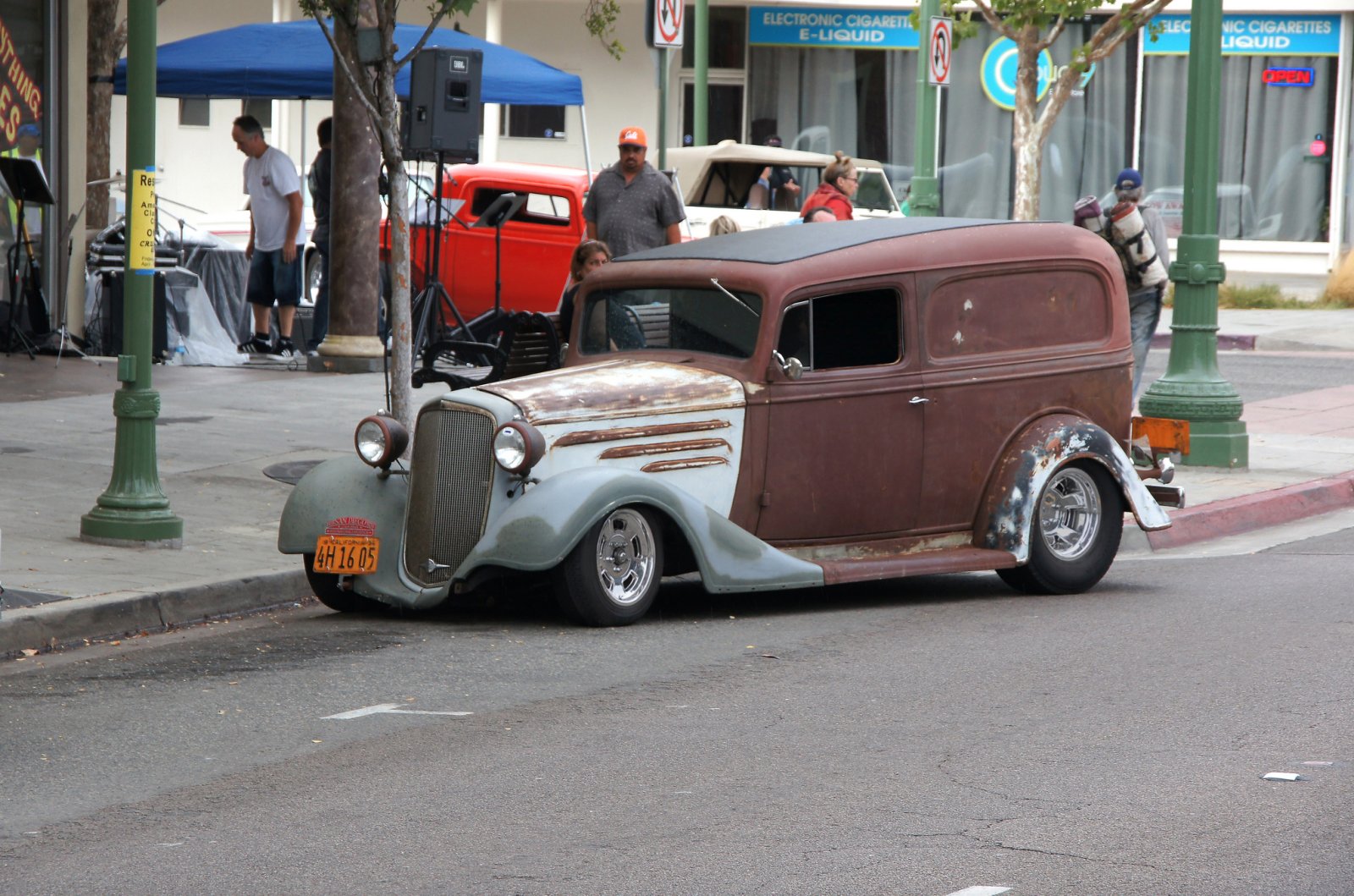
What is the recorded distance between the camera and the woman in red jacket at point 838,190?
1470 cm

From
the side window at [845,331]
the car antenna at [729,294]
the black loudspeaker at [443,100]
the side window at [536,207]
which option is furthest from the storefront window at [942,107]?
the car antenna at [729,294]

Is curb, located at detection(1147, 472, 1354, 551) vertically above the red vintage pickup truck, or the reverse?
the red vintage pickup truck

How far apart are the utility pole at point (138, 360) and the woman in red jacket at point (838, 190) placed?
609 cm

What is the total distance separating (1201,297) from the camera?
13.7 m

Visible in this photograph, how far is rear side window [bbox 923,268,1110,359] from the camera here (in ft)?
30.2

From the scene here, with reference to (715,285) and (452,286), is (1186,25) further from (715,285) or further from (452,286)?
(715,285)

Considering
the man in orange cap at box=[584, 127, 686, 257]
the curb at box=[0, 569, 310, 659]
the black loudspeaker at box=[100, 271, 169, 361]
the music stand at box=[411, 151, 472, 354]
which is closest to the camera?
the curb at box=[0, 569, 310, 659]

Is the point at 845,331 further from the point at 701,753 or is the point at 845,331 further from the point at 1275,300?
the point at 1275,300

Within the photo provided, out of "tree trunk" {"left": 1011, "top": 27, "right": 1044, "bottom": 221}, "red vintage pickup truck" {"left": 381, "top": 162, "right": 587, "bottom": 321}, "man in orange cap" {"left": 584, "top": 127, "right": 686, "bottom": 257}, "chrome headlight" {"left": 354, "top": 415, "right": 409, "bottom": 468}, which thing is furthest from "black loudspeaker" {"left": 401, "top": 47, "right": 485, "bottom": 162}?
"tree trunk" {"left": 1011, "top": 27, "right": 1044, "bottom": 221}

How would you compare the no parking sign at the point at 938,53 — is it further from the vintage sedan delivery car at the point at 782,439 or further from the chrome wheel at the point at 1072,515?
the chrome wheel at the point at 1072,515

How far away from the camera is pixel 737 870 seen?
5008 mm

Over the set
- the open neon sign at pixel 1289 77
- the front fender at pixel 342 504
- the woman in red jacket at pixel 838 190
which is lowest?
the front fender at pixel 342 504

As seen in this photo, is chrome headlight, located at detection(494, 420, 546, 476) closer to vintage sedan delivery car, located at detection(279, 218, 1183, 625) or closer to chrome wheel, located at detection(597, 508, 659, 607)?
vintage sedan delivery car, located at detection(279, 218, 1183, 625)

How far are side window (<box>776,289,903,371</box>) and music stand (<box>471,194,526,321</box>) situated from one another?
8804 millimetres
